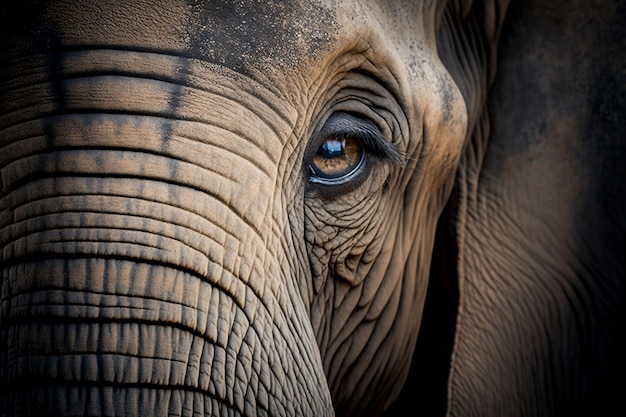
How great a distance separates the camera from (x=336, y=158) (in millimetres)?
1637

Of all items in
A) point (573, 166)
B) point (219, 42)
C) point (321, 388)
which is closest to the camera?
point (219, 42)

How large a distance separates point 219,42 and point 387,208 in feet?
2.08

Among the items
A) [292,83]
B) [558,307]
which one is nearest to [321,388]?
[292,83]

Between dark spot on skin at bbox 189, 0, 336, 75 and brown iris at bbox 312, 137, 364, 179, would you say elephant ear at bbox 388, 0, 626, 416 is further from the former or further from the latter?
dark spot on skin at bbox 189, 0, 336, 75

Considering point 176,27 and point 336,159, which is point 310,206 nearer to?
point 336,159

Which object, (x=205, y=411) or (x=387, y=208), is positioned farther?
(x=387, y=208)

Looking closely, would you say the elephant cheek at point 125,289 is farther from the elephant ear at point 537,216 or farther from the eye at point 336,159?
the elephant ear at point 537,216

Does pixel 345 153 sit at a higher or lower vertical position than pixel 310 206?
higher

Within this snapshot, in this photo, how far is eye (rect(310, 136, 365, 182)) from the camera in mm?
1618

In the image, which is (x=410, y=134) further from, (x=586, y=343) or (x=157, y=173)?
(x=586, y=343)

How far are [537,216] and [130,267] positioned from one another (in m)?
1.25

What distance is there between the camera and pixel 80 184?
1268 millimetres

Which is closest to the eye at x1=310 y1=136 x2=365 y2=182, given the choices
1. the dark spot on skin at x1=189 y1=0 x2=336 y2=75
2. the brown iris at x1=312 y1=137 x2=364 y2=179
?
the brown iris at x1=312 y1=137 x2=364 y2=179

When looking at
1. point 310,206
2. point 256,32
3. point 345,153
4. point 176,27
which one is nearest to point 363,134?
point 345,153
